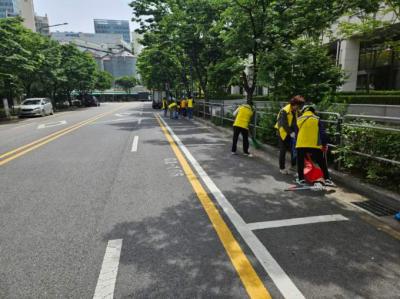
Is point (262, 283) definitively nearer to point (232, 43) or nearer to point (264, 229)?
point (264, 229)

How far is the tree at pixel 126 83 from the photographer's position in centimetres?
11412

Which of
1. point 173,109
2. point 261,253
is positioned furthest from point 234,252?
point 173,109

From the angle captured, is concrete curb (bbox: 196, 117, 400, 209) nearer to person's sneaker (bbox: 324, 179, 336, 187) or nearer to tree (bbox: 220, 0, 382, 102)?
person's sneaker (bbox: 324, 179, 336, 187)

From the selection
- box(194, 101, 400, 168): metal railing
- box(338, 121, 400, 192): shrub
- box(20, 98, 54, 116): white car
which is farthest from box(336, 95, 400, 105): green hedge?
box(20, 98, 54, 116): white car

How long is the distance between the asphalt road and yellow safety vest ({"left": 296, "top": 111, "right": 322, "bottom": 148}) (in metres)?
0.94

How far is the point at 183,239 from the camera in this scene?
11.8ft

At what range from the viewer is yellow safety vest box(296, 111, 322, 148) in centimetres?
531

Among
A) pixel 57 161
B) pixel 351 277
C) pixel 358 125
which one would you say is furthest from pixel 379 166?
pixel 57 161

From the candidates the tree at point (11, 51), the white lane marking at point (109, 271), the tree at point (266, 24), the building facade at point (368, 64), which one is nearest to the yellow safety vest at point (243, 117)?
the tree at point (266, 24)

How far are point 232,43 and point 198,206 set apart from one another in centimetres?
827

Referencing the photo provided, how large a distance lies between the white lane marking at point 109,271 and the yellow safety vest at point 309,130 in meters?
3.69

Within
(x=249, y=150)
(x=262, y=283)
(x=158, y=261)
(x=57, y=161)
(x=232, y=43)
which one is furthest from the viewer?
(x=232, y=43)

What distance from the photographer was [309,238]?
11.7 ft

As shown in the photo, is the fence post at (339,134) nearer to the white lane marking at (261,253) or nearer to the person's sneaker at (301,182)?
the person's sneaker at (301,182)
